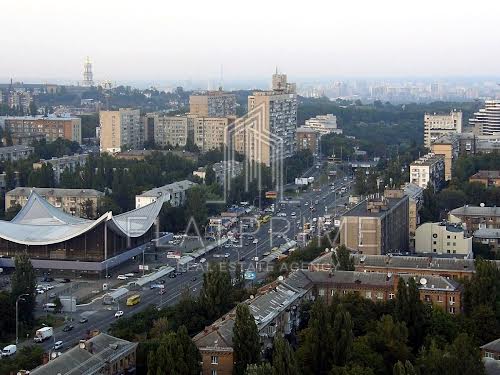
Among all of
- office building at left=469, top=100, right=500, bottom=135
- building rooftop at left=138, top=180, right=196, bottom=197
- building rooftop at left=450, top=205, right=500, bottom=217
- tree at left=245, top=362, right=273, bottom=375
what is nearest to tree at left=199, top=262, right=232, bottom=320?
tree at left=245, top=362, right=273, bottom=375

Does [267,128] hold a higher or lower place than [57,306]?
higher

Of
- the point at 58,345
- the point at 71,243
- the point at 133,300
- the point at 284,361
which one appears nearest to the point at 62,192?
the point at 71,243

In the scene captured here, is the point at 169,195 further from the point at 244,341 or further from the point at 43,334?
the point at 244,341

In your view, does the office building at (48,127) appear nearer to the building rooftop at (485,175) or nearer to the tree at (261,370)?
the building rooftop at (485,175)

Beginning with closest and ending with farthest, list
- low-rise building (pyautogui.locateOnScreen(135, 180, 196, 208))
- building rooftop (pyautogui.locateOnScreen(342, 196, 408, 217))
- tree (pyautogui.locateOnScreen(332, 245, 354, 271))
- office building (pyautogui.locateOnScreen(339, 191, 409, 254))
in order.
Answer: tree (pyautogui.locateOnScreen(332, 245, 354, 271))
office building (pyautogui.locateOnScreen(339, 191, 409, 254))
building rooftop (pyautogui.locateOnScreen(342, 196, 408, 217))
low-rise building (pyautogui.locateOnScreen(135, 180, 196, 208))

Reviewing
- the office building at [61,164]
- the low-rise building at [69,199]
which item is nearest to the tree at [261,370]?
the low-rise building at [69,199]

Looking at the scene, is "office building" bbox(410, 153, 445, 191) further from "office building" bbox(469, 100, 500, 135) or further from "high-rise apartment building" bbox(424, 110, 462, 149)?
"office building" bbox(469, 100, 500, 135)

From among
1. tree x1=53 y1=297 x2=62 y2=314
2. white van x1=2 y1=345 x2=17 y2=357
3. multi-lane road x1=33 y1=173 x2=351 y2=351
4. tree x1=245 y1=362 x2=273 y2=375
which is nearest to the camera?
tree x1=245 y1=362 x2=273 y2=375
